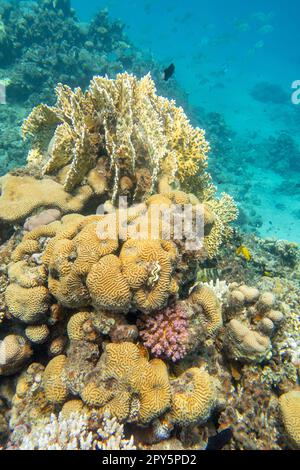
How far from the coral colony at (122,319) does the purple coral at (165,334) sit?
13 millimetres

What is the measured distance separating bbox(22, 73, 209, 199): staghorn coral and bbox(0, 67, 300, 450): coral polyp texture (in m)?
0.03

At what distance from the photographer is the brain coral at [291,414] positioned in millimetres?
3090

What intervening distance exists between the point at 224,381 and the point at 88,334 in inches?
66.0

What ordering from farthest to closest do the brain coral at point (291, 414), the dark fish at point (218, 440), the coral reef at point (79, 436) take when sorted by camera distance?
the brain coral at point (291, 414) → the dark fish at point (218, 440) → the coral reef at point (79, 436)

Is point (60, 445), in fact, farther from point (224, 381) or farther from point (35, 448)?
point (224, 381)

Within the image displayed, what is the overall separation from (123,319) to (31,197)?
89.2 inches

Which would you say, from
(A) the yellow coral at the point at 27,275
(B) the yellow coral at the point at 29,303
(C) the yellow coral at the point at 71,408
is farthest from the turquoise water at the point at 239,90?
(C) the yellow coral at the point at 71,408

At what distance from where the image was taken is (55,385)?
296 centimetres

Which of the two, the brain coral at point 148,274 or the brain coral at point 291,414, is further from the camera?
the brain coral at point 291,414

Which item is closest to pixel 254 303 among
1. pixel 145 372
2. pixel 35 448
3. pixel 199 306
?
pixel 199 306

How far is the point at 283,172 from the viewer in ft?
73.0

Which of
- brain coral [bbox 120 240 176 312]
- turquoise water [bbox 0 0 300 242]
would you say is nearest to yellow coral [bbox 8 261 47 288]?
brain coral [bbox 120 240 176 312]

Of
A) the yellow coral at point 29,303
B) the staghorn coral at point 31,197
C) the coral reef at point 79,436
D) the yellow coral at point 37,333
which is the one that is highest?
the staghorn coral at point 31,197

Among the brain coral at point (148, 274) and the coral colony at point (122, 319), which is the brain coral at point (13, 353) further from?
the brain coral at point (148, 274)
